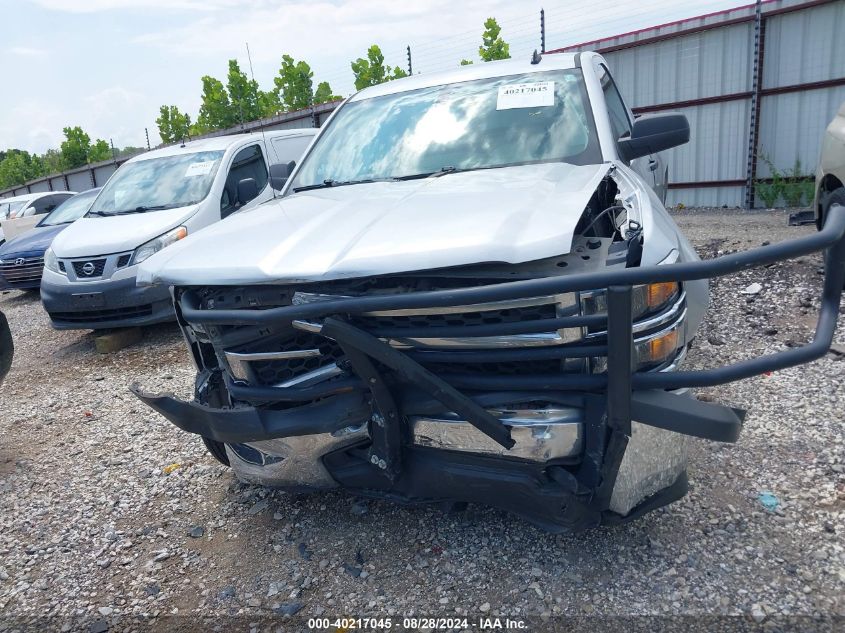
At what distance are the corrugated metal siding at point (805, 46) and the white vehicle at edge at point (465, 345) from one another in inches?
341

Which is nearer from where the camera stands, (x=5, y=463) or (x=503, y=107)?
(x=503, y=107)

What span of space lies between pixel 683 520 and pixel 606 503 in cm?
71

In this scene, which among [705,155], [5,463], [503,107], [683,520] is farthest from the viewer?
[705,155]

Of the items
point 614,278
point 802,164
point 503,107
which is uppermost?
point 503,107

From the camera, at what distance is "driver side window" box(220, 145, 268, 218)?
6641 mm

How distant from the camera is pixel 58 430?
4336mm

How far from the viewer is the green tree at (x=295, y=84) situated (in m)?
21.0

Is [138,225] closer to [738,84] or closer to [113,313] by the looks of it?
[113,313]

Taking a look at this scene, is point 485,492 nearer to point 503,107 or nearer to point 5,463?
point 503,107

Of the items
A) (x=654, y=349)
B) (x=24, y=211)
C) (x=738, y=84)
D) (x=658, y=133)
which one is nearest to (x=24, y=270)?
(x=24, y=211)

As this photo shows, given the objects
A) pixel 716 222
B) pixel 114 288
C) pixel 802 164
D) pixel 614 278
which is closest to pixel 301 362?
pixel 614 278

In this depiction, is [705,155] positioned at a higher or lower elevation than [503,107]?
lower

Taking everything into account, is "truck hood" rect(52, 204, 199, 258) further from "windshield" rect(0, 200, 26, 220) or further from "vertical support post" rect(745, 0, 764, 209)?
"windshield" rect(0, 200, 26, 220)

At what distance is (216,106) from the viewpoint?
75.2 feet
